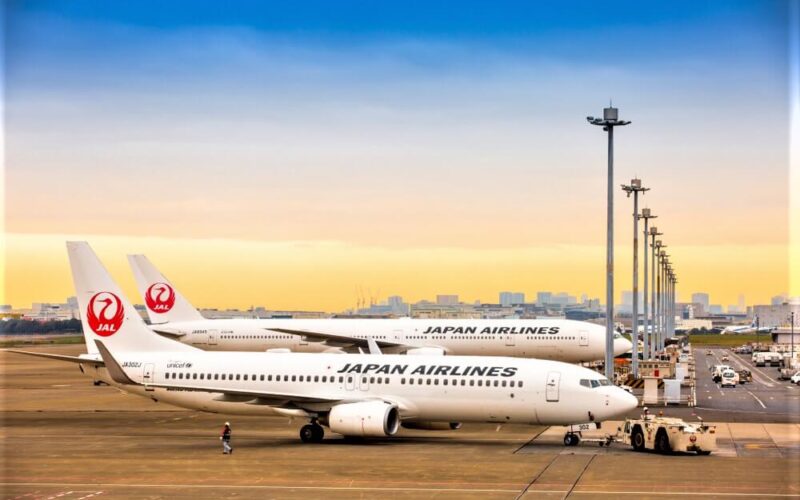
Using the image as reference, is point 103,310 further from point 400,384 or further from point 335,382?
point 400,384

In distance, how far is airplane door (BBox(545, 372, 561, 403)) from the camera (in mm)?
52094

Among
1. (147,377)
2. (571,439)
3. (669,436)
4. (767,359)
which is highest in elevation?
(147,377)

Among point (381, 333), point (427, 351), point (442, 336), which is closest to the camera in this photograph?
point (427, 351)

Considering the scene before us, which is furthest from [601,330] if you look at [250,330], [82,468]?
[82,468]

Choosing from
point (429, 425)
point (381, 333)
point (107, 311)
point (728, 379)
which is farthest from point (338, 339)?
point (429, 425)

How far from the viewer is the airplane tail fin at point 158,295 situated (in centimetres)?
11231

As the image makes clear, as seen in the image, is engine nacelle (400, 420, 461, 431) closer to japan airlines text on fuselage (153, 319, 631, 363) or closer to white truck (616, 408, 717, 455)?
white truck (616, 408, 717, 455)

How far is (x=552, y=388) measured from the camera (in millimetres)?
52219

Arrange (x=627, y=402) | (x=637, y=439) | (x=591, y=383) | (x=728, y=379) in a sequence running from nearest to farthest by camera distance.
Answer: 1. (x=637, y=439)
2. (x=627, y=402)
3. (x=591, y=383)
4. (x=728, y=379)

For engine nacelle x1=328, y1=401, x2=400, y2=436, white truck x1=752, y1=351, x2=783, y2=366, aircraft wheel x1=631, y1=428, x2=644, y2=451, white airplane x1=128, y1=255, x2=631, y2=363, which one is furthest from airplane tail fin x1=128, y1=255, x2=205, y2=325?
white truck x1=752, y1=351, x2=783, y2=366

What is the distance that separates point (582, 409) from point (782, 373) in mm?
85243

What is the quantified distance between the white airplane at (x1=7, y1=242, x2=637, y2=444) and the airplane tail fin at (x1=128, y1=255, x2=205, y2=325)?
51919mm

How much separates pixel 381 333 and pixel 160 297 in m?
27.0

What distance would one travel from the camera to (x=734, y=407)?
7931cm
